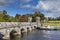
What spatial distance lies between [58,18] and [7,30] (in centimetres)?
9822

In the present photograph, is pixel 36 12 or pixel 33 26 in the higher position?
pixel 36 12

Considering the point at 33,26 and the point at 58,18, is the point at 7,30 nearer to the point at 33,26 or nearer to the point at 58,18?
the point at 33,26

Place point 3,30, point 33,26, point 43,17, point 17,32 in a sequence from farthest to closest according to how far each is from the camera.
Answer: point 43,17
point 33,26
point 17,32
point 3,30

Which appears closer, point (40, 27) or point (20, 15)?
point (40, 27)

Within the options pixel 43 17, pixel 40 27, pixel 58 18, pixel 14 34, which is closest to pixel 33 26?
pixel 40 27

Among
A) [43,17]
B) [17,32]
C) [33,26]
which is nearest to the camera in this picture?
[17,32]

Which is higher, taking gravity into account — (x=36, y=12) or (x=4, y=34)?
(x=36, y=12)

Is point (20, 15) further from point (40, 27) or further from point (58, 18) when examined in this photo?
point (40, 27)

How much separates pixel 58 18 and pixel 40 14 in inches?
965

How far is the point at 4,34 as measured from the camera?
32.2 m

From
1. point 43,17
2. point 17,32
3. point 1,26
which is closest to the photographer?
point 1,26

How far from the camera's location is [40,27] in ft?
240

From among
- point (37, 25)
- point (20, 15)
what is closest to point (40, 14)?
point (20, 15)

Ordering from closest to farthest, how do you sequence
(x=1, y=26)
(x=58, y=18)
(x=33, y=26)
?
(x=1, y=26) → (x=33, y=26) → (x=58, y=18)
